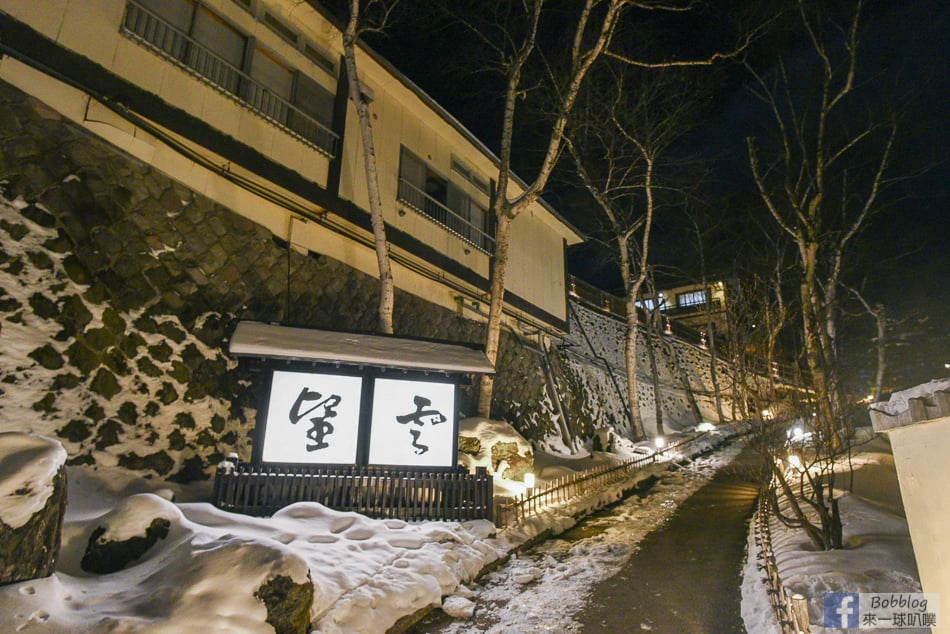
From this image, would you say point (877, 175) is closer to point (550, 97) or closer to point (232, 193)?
point (550, 97)

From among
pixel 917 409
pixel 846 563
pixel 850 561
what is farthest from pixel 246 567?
pixel 850 561

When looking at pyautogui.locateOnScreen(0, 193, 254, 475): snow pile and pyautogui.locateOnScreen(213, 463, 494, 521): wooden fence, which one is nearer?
pyautogui.locateOnScreen(0, 193, 254, 475): snow pile

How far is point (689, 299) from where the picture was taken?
161 ft

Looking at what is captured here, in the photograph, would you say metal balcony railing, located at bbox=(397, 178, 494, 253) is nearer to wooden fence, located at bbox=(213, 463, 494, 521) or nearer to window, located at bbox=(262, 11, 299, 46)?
window, located at bbox=(262, 11, 299, 46)

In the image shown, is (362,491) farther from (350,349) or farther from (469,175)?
(469,175)

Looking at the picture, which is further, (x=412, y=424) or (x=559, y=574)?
(x=412, y=424)

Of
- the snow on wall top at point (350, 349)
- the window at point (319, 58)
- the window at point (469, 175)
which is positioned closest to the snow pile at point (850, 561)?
the snow on wall top at point (350, 349)

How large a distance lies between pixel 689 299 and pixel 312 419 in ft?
159

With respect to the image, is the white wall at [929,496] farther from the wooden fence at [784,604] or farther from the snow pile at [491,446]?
the snow pile at [491,446]

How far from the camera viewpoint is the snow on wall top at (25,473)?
3582 millimetres

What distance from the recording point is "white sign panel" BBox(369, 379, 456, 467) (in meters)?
8.73

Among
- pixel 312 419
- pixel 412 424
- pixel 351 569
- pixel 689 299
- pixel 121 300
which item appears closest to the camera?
pixel 351 569

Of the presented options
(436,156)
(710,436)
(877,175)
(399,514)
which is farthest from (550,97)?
(710,436)

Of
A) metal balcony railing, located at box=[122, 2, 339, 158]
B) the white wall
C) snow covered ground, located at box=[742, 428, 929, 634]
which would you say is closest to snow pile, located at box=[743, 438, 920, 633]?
snow covered ground, located at box=[742, 428, 929, 634]
